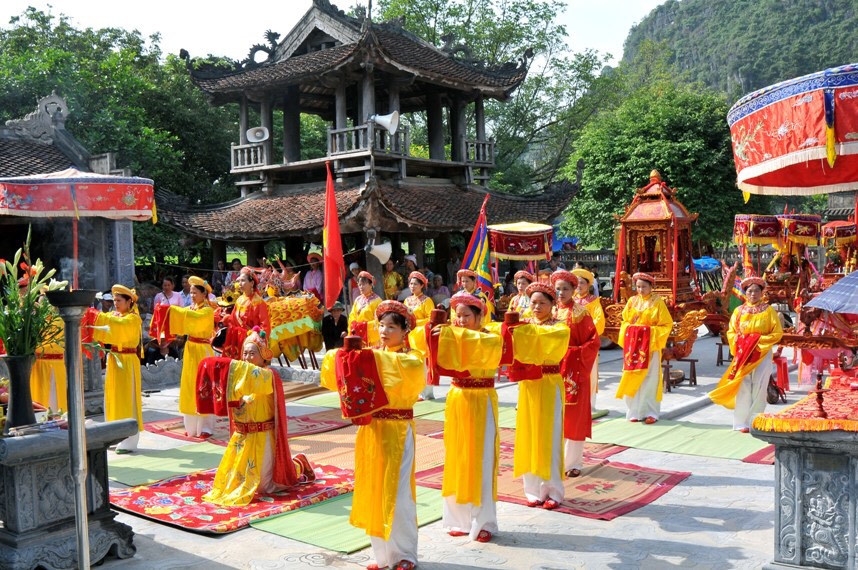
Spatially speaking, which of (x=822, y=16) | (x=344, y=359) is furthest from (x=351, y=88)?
(x=822, y=16)

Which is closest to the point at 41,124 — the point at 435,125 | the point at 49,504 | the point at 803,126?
the point at 435,125

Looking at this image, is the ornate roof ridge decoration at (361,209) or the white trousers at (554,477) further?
the ornate roof ridge decoration at (361,209)

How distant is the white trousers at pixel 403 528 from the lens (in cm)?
474

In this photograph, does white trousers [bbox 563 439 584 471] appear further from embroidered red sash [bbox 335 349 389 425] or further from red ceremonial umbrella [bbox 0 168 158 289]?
red ceremonial umbrella [bbox 0 168 158 289]

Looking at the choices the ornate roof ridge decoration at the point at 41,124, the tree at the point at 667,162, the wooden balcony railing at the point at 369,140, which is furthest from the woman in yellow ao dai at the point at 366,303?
the tree at the point at 667,162

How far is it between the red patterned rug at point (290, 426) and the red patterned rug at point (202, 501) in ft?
5.52

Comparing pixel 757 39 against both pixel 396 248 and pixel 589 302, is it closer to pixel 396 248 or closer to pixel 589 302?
pixel 396 248

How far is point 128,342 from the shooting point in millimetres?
8047

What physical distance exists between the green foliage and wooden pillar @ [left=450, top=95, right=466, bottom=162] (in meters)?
33.0

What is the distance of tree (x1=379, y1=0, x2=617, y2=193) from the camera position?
31.7 metres

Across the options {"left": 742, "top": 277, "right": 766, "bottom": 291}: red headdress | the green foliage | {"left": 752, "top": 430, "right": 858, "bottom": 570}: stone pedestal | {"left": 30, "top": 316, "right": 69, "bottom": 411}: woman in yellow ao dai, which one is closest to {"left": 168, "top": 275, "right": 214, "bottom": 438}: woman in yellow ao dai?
{"left": 30, "top": 316, "right": 69, "bottom": 411}: woman in yellow ao dai

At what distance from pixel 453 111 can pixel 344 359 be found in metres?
16.0

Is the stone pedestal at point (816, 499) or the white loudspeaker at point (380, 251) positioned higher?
the white loudspeaker at point (380, 251)

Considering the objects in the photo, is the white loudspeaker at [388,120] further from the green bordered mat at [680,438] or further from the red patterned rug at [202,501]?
the red patterned rug at [202,501]
